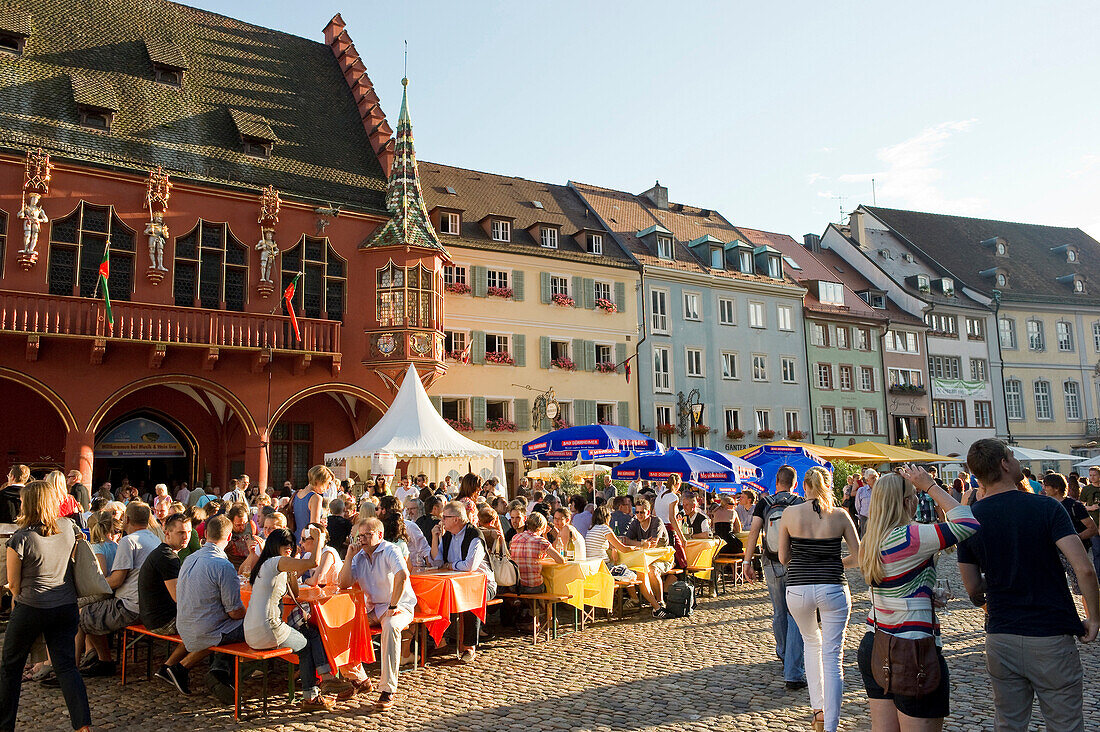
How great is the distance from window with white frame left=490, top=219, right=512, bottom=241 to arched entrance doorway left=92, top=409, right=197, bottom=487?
12455 mm

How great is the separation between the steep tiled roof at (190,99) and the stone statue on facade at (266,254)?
1.60 m

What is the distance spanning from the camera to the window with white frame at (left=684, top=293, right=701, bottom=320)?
1423 inches

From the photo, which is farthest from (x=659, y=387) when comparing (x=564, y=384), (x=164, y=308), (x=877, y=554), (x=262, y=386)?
(x=877, y=554)

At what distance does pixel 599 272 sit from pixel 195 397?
15.5 meters

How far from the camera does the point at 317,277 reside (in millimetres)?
24734

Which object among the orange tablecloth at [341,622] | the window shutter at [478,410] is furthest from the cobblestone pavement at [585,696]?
the window shutter at [478,410]

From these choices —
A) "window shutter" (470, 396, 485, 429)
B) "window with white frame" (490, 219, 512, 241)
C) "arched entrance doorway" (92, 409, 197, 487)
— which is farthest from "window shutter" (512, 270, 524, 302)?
"arched entrance doorway" (92, 409, 197, 487)

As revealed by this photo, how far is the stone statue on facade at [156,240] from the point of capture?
22.0 meters

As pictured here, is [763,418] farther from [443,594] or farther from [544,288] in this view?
[443,594]

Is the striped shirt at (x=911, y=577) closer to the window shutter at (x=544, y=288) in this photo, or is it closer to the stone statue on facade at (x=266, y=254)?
the stone statue on facade at (x=266, y=254)

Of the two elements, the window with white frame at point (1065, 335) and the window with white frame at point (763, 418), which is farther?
the window with white frame at point (1065, 335)

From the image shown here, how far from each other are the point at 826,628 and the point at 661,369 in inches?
1128

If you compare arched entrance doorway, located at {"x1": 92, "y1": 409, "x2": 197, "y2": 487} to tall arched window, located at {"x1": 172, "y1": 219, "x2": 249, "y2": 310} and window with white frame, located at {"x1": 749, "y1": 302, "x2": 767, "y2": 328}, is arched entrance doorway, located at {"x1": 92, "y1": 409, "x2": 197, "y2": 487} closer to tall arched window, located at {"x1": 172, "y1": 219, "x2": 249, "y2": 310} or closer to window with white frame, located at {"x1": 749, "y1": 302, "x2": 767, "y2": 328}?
tall arched window, located at {"x1": 172, "y1": 219, "x2": 249, "y2": 310}

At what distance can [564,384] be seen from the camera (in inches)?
1240
